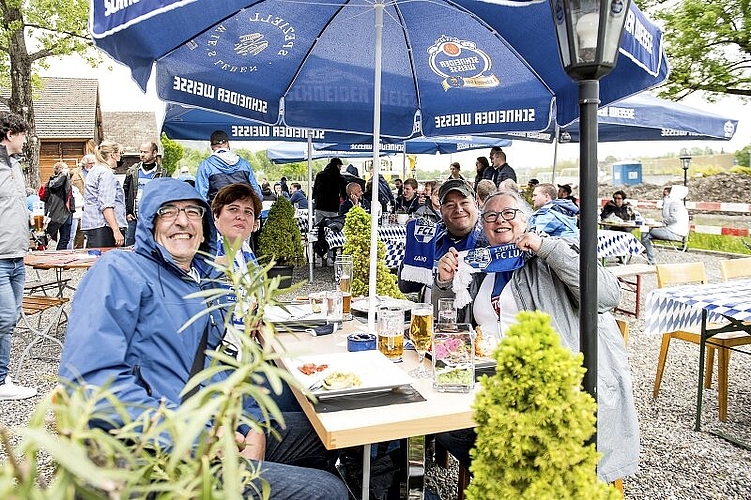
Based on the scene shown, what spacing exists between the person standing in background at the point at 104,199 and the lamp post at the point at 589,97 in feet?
18.0

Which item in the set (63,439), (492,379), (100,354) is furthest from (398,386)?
(63,439)

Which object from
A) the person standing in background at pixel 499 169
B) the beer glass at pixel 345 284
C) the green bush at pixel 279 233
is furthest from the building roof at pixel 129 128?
the beer glass at pixel 345 284

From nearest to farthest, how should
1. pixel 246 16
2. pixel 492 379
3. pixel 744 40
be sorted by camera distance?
pixel 492 379
pixel 246 16
pixel 744 40

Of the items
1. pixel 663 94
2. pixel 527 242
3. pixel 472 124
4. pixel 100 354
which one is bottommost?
pixel 100 354

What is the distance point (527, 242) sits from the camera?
2420 millimetres

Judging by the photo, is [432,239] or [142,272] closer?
[142,272]

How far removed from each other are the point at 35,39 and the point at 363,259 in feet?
54.7

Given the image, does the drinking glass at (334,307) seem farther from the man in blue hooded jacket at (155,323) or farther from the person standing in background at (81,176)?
the person standing in background at (81,176)

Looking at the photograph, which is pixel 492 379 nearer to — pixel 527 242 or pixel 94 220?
pixel 527 242

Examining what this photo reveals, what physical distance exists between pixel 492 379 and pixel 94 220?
612cm

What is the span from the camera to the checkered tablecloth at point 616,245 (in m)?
6.84

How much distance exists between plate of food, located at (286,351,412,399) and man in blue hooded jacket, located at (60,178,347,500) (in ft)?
0.84

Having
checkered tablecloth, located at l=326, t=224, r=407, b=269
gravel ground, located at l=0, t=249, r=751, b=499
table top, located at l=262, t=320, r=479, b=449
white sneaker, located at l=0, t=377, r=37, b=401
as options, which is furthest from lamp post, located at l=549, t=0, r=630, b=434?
checkered tablecloth, located at l=326, t=224, r=407, b=269

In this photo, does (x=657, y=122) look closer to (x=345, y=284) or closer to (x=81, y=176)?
(x=345, y=284)
